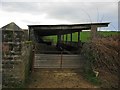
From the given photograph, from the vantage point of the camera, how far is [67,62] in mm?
15664

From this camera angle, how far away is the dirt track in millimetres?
10664

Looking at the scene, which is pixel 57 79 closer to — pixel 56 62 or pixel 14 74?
pixel 14 74

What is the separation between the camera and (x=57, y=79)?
38.6 feet

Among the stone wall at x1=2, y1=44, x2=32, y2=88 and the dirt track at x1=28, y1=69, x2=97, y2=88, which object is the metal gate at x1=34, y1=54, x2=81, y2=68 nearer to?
the dirt track at x1=28, y1=69, x2=97, y2=88

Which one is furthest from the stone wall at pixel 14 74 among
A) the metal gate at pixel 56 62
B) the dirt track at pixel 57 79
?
the metal gate at pixel 56 62

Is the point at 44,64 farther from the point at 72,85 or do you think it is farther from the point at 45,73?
the point at 72,85

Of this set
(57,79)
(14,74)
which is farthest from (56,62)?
(14,74)

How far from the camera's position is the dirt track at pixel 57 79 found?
35.0ft

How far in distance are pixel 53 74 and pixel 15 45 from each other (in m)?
3.36

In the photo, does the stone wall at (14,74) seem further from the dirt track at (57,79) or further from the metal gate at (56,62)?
the metal gate at (56,62)

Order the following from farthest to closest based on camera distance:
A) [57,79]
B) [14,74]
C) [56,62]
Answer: [56,62] < [57,79] < [14,74]

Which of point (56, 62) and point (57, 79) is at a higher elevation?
point (56, 62)

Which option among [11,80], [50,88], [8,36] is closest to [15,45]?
[8,36]

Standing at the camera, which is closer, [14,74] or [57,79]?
[14,74]
